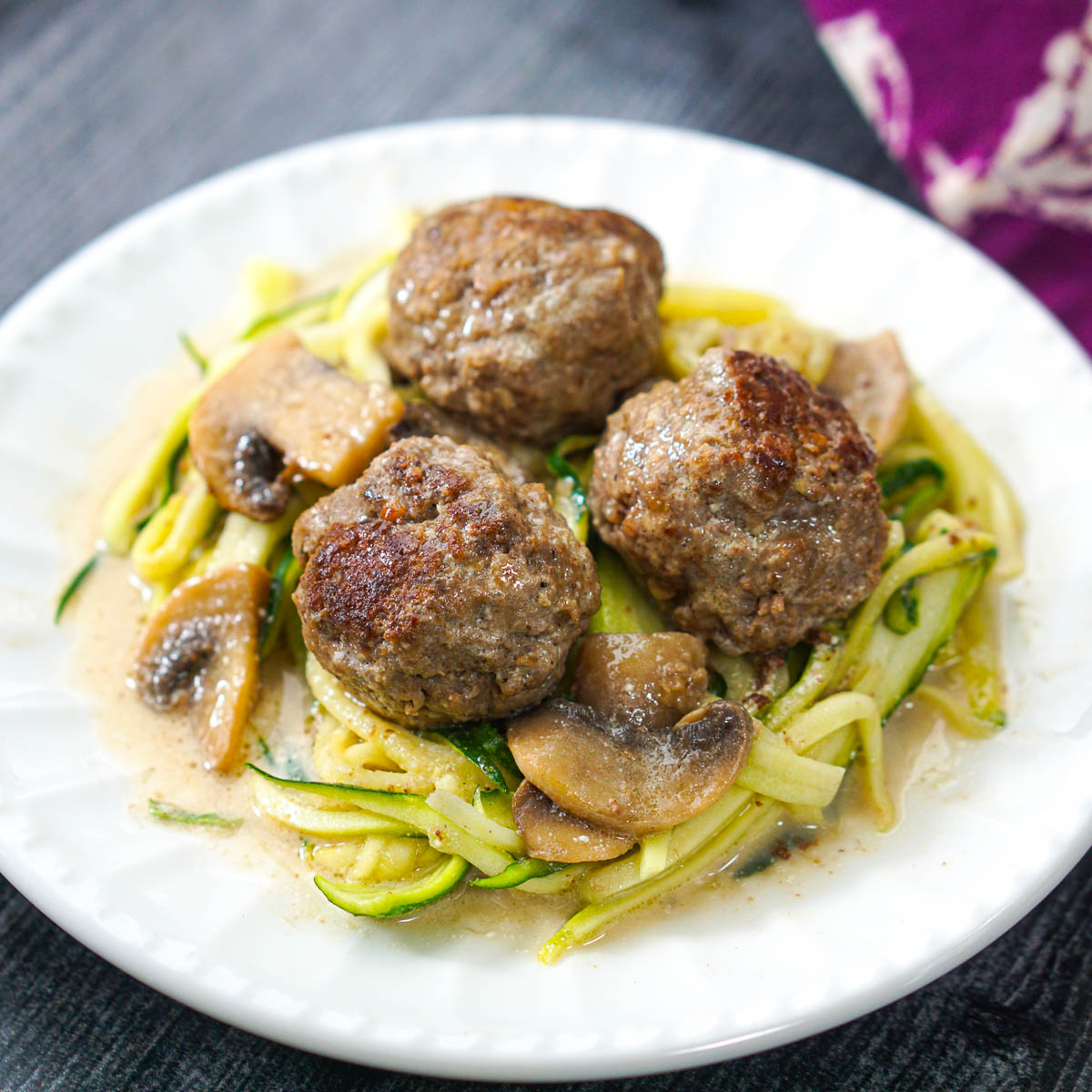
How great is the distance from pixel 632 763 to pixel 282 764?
1403 millimetres

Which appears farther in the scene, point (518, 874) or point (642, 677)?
point (642, 677)

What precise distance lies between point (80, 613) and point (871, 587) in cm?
322

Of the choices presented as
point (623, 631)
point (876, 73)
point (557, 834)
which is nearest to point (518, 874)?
point (557, 834)

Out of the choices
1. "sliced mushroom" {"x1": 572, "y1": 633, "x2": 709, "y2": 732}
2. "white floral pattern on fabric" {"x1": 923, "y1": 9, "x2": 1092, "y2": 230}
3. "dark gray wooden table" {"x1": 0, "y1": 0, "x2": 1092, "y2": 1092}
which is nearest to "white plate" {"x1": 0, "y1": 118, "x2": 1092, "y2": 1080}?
"sliced mushroom" {"x1": 572, "y1": 633, "x2": 709, "y2": 732}

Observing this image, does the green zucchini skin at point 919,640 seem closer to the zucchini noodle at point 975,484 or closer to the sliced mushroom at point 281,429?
the zucchini noodle at point 975,484

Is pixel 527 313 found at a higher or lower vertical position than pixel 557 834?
higher

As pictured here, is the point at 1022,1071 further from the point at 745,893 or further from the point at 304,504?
the point at 304,504

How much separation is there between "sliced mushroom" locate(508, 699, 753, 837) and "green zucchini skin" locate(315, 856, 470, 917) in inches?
17.9

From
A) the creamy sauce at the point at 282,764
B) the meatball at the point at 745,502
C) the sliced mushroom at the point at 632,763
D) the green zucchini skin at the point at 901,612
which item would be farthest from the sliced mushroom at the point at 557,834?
the green zucchini skin at the point at 901,612

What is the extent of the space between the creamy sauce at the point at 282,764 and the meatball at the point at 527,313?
1.42 m

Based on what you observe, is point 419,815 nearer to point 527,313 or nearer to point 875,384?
point 527,313

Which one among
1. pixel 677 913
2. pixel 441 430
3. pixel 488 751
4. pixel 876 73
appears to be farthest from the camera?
pixel 876 73

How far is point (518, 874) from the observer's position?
3635 millimetres

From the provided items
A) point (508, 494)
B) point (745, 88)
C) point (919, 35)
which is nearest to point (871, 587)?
point (508, 494)
